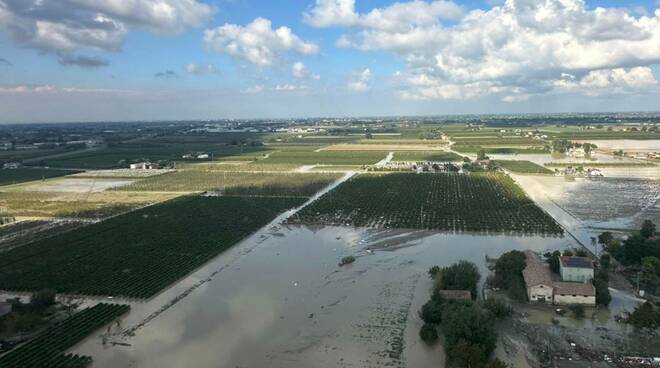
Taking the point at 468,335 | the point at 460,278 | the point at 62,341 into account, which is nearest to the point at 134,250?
the point at 62,341

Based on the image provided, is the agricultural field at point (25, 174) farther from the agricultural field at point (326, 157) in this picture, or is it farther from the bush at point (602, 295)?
the bush at point (602, 295)

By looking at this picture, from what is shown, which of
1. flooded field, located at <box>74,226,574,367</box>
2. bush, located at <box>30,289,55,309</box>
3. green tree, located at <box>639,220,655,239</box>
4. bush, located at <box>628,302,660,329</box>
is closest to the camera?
flooded field, located at <box>74,226,574,367</box>

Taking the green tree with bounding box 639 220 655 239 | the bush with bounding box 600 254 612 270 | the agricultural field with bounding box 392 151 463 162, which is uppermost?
the agricultural field with bounding box 392 151 463 162

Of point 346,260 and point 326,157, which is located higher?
point 326,157

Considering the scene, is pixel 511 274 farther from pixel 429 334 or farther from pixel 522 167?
pixel 522 167

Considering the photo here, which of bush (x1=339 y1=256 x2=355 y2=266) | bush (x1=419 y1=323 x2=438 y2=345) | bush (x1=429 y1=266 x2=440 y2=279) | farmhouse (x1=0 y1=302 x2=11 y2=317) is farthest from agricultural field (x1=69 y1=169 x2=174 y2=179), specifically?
bush (x1=419 y1=323 x2=438 y2=345)

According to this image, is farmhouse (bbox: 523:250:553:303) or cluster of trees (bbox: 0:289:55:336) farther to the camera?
farmhouse (bbox: 523:250:553:303)

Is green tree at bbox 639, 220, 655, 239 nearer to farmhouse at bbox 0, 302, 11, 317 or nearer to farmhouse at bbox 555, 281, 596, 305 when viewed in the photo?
farmhouse at bbox 555, 281, 596, 305
